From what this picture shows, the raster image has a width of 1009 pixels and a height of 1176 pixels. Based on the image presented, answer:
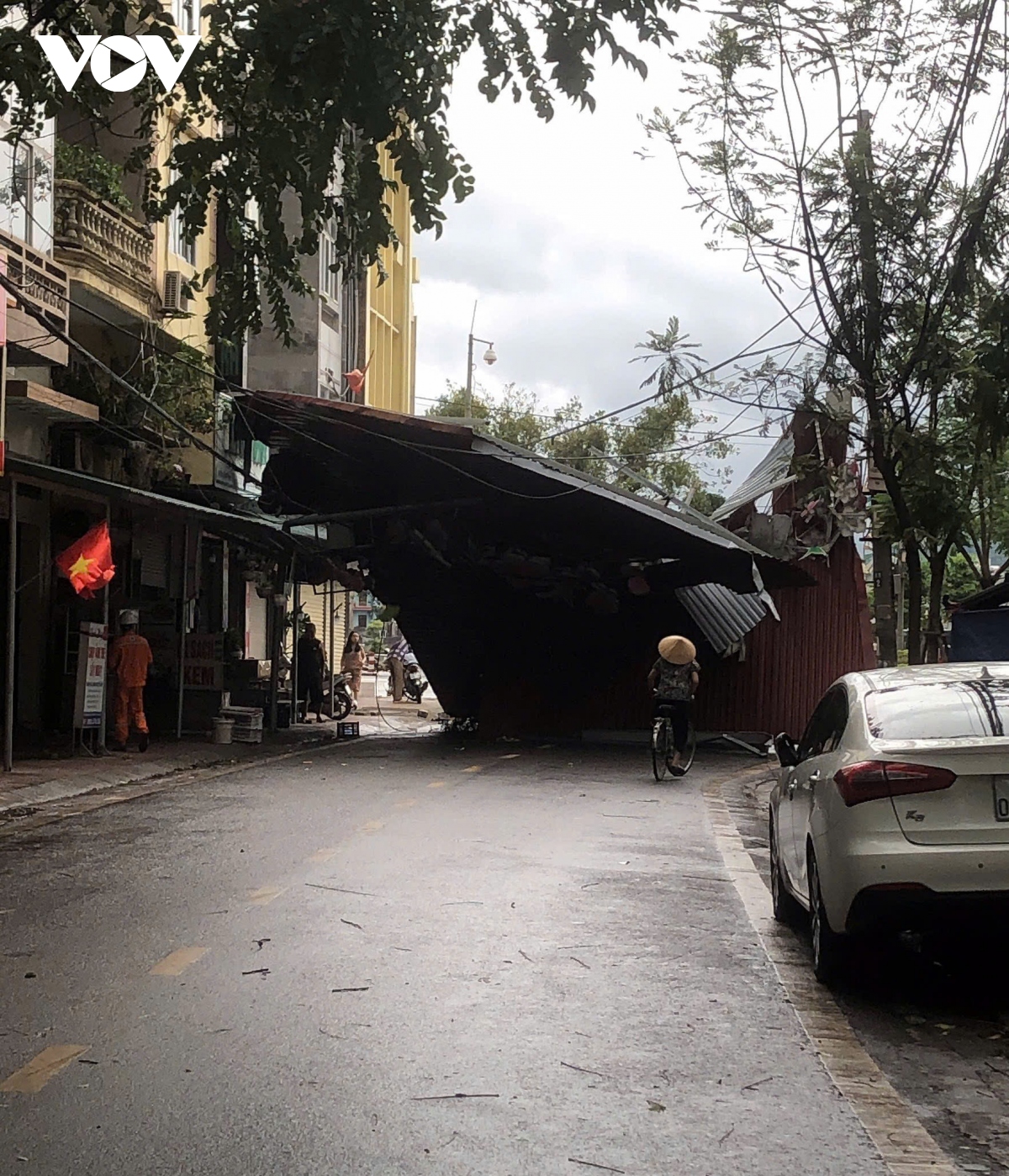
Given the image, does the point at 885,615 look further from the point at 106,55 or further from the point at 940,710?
the point at 940,710

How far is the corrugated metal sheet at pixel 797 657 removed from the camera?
88.5 feet

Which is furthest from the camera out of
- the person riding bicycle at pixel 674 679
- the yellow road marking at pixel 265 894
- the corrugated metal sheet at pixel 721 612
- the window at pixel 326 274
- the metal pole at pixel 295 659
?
the window at pixel 326 274

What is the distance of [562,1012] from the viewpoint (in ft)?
21.1

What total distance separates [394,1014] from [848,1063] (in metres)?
1.85

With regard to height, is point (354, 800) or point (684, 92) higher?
point (684, 92)

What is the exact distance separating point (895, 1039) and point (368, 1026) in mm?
2204

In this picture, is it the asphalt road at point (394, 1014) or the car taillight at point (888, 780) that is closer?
the asphalt road at point (394, 1014)

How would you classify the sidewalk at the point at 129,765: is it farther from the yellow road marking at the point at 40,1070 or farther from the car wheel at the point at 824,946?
the car wheel at the point at 824,946

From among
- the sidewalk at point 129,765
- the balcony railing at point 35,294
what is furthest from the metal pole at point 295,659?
the balcony railing at point 35,294

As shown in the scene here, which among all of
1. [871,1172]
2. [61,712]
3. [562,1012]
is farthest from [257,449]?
[871,1172]

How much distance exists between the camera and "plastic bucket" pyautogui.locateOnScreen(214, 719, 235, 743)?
22.4m

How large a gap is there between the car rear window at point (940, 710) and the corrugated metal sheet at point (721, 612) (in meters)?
17.3

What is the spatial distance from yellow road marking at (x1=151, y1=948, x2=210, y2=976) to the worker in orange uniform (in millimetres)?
12897

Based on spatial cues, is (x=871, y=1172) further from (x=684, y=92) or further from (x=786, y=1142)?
(x=684, y=92)
